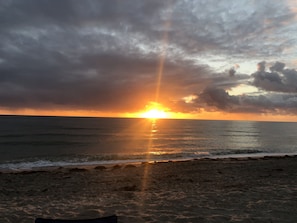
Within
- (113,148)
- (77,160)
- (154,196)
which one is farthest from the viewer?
(113,148)

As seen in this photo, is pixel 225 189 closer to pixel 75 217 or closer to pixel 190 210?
pixel 190 210

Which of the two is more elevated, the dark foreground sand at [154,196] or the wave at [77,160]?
the dark foreground sand at [154,196]

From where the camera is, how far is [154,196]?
40.9 feet

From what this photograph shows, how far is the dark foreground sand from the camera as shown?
31.8ft

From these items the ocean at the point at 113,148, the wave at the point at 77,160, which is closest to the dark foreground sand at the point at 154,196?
the wave at the point at 77,160

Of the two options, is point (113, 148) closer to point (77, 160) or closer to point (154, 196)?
point (77, 160)

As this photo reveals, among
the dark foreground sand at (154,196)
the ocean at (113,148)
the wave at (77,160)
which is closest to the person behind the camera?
the dark foreground sand at (154,196)

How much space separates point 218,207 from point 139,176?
26.7 ft

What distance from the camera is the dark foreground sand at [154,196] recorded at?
9.68 meters

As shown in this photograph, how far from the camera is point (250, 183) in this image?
15250mm

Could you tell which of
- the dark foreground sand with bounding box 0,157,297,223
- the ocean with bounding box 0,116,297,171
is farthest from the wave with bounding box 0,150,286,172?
the dark foreground sand with bounding box 0,157,297,223

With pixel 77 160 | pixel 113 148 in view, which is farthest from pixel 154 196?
pixel 113 148

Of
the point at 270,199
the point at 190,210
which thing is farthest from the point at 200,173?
the point at 190,210

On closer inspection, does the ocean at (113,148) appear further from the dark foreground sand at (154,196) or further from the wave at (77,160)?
the dark foreground sand at (154,196)
